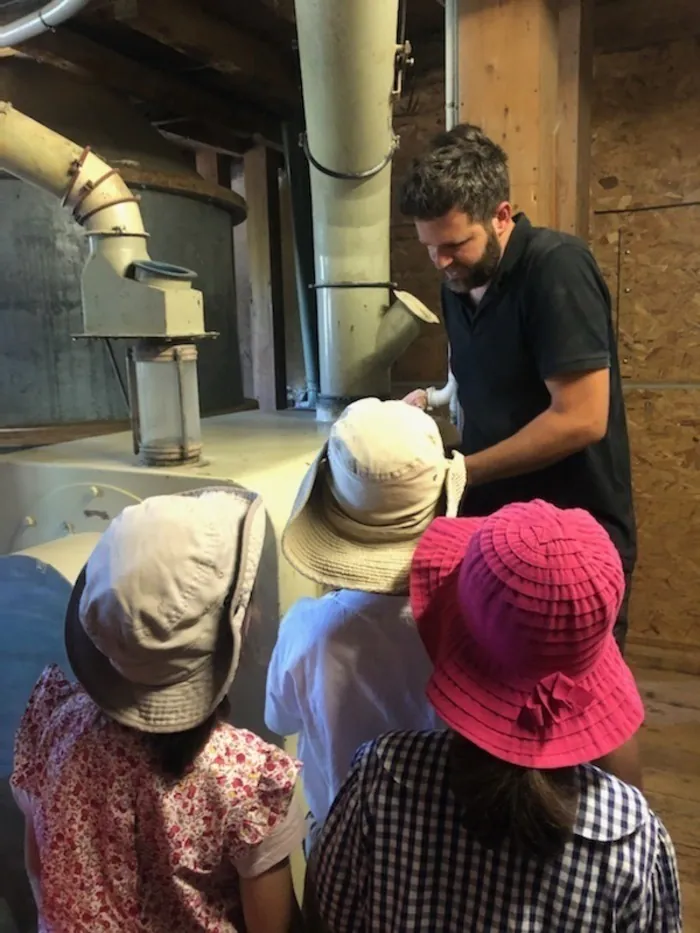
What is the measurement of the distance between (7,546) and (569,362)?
→ 49.3 inches

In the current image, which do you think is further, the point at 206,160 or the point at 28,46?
the point at 206,160

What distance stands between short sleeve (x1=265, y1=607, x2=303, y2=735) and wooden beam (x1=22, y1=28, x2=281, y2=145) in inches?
82.5

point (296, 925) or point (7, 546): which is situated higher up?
point (7, 546)

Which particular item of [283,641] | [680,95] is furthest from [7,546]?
[680,95]

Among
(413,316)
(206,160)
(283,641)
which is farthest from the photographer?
(206,160)

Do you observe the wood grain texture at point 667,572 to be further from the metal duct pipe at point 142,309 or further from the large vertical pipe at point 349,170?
the metal duct pipe at point 142,309

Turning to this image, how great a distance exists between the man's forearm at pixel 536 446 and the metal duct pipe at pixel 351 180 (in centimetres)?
85

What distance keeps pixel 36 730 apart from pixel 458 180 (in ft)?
3.40

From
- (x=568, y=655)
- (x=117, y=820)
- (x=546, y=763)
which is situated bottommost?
(x=117, y=820)

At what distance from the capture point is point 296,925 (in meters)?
0.91

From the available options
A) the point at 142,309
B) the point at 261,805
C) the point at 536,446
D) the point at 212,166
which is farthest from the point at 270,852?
the point at 212,166

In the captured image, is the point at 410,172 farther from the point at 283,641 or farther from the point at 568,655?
the point at 568,655

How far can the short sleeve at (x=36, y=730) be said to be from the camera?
3.02ft

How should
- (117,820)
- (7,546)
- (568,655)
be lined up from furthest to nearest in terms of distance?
(7,546) < (117,820) < (568,655)
